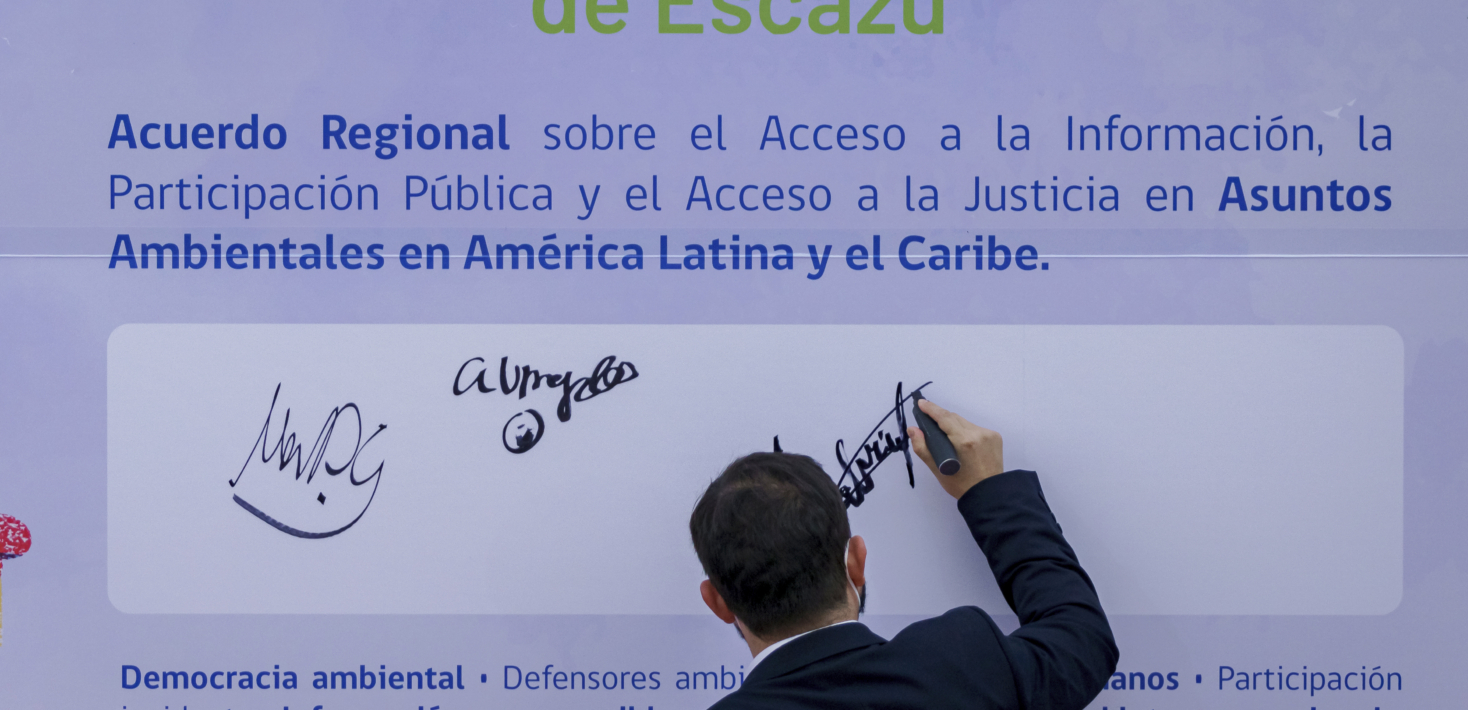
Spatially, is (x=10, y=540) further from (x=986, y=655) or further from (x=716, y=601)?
(x=986, y=655)

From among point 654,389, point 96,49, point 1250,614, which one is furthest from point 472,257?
point 1250,614

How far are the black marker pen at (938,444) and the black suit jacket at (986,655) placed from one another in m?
0.08

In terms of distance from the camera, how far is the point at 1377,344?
1.14m

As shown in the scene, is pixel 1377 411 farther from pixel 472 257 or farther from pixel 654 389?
pixel 472 257

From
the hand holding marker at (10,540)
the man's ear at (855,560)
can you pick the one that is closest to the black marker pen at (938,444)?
the man's ear at (855,560)

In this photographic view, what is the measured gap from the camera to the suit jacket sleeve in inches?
36.7

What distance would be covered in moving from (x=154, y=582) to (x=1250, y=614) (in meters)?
1.46

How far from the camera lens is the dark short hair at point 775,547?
2.91ft
